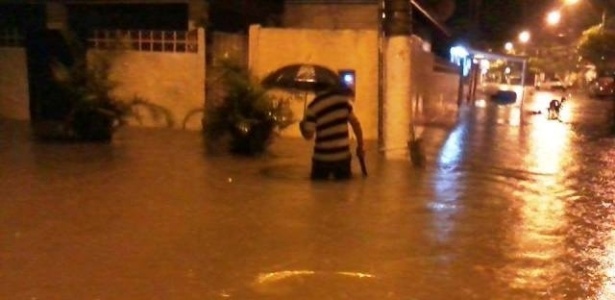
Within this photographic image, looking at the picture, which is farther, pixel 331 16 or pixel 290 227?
pixel 331 16

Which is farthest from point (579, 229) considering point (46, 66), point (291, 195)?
point (46, 66)

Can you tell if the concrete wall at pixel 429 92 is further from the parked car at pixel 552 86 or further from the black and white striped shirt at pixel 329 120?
the parked car at pixel 552 86

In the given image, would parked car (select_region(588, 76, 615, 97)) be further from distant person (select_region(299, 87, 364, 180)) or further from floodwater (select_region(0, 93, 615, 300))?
distant person (select_region(299, 87, 364, 180))

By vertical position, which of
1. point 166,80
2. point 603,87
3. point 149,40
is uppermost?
point 149,40

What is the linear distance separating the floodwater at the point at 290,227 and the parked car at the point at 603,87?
1494 inches

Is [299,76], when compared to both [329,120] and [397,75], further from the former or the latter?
[329,120]

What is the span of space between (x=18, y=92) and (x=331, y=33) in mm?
7217

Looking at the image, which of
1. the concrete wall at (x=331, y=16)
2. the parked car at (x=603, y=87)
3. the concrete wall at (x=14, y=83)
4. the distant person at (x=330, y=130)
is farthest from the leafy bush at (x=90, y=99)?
the parked car at (x=603, y=87)

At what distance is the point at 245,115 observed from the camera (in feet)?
47.1

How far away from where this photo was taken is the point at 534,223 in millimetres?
9594

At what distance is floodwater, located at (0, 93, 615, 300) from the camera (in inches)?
271

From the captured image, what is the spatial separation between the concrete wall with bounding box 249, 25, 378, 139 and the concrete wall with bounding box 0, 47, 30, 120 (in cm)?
535

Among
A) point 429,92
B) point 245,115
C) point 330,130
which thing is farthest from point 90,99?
point 429,92

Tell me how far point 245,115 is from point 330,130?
10.1 ft
